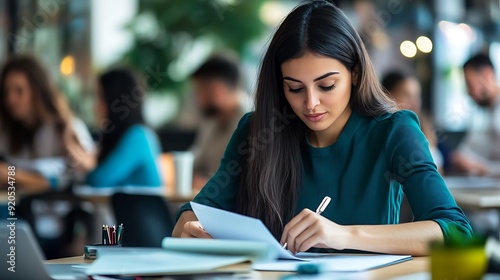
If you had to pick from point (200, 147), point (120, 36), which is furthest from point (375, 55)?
point (200, 147)

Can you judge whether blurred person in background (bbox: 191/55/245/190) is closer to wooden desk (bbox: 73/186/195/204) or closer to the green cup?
wooden desk (bbox: 73/186/195/204)

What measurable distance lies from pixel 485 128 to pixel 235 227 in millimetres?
4365

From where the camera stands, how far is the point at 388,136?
6.21 ft

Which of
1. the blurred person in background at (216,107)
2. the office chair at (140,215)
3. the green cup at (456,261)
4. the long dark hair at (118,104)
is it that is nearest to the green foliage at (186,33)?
the blurred person in background at (216,107)

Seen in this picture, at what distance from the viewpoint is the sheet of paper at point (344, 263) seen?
142cm

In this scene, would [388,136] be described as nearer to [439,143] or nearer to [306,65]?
[306,65]

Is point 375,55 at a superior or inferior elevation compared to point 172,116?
superior

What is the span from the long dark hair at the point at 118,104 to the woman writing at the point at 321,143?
217 centimetres

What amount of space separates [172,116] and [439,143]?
2449 mm

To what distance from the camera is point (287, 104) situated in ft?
6.63

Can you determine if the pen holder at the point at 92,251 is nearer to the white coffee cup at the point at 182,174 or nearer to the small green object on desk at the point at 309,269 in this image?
the small green object on desk at the point at 309,269

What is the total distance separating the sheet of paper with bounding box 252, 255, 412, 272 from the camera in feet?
4.65

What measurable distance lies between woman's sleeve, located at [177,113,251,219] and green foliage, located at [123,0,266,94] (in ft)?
15.5

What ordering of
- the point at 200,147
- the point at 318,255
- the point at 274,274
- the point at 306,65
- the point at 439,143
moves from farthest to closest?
the point at 439,143 → the point at 200,147 → the point at 306,65 → the point at 318,255 → the point at 274,274
